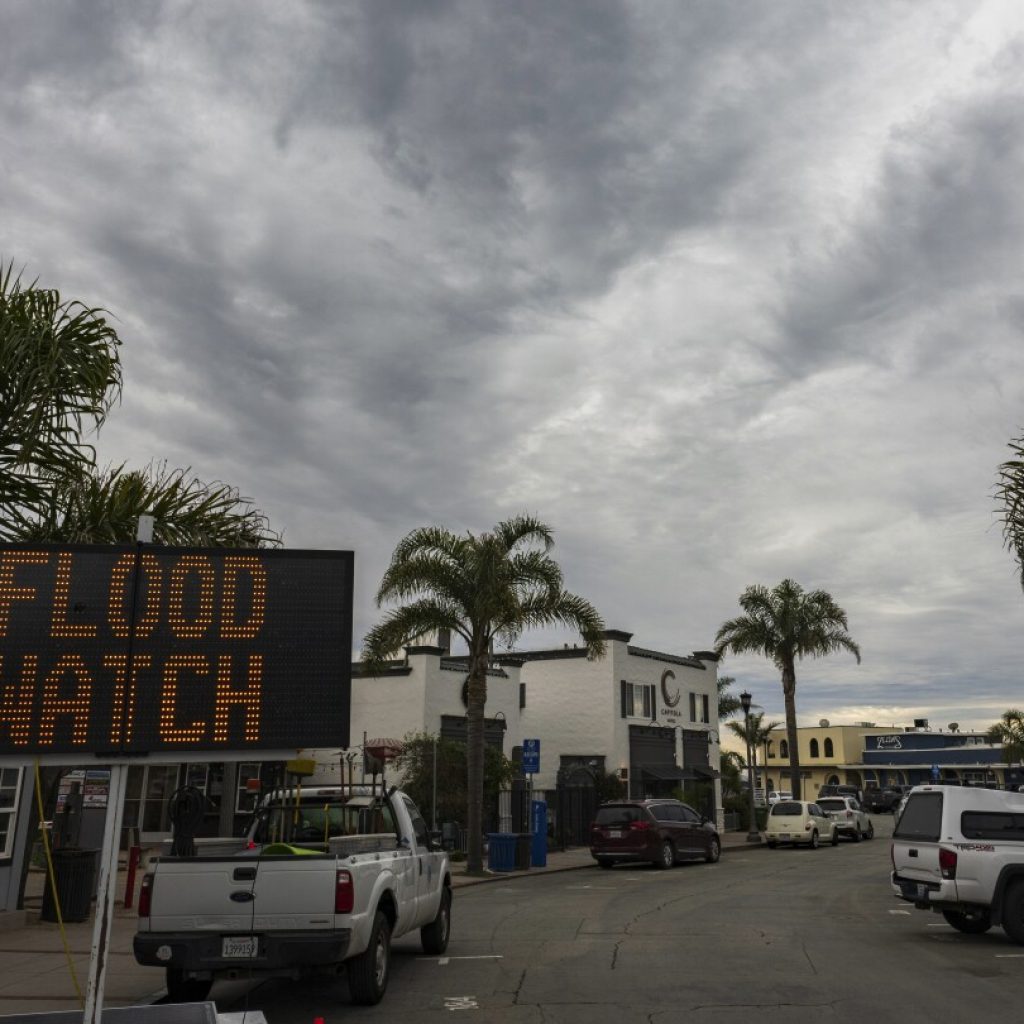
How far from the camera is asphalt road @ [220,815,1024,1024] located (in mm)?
A: 8836

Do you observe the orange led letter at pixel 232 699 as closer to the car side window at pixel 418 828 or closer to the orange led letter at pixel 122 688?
the orange led letter at pixel 122 688

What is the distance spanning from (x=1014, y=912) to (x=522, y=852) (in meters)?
14.1

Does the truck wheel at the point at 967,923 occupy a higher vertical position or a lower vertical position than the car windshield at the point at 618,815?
lower

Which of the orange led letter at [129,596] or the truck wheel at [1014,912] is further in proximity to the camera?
the truck wheel at [1014,912]

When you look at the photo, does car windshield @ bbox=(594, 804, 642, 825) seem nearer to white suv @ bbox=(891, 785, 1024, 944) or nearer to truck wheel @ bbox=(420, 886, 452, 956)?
white suv @ bbox=(891, 785, 1024, 944)

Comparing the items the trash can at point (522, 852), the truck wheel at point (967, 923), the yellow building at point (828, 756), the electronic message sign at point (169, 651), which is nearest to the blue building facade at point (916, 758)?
the yellow building at point (828, 756)

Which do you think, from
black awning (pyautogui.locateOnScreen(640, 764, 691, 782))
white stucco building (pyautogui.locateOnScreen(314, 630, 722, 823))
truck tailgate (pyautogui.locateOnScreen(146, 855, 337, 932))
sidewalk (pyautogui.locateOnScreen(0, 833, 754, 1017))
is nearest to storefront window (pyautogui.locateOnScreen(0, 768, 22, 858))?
sidewalk (pyautogui.locateOnScreen(0, 833, 754, 1017))

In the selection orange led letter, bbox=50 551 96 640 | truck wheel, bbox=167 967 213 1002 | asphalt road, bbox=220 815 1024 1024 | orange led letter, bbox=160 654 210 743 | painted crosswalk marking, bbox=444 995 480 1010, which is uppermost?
orange led letter, bbox=50 551 96 640

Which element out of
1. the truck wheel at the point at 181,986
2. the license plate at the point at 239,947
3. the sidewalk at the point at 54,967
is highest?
the license plate at the point at 239,947

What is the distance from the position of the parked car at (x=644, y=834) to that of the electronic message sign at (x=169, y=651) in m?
20.7

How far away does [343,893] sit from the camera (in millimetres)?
8398

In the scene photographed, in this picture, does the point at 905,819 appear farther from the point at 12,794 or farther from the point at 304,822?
the point at 12,794

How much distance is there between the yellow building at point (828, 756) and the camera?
87312 millimetres

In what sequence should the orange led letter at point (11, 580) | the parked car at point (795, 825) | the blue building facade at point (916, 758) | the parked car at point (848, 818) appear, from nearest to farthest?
the orange led letter at point (11, 580), the parked car at point (795, 825), the parked car at point (848, 818), the blue building facade at point (916, 758)
